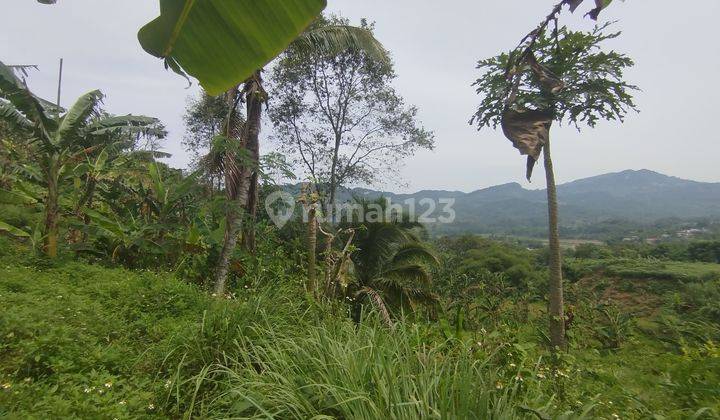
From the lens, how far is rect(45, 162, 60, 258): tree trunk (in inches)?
209

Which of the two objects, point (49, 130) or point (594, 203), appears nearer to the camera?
point (49, 130)

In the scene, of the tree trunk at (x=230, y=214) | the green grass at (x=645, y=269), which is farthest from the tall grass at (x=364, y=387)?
the green grass at (x=645, y=269)

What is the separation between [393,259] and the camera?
846cm

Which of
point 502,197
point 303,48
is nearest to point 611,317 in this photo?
point 303,48

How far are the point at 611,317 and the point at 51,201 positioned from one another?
44.9 ft

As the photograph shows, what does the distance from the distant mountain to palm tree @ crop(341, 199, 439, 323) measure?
71309mm

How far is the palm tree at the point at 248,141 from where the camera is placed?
5.07 metres

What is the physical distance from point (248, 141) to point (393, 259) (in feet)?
14.5

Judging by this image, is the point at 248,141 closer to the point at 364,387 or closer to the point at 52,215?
the point at 52,215

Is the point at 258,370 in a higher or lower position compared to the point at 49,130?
lower

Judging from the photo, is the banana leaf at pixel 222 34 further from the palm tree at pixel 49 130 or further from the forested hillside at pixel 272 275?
the palm tree at pixel 49 130

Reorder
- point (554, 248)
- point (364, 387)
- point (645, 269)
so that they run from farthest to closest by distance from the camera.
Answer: point (645, 269), point (554, 248), point (364, 387)

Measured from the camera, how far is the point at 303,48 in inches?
236

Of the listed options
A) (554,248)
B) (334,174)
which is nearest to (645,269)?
(554,248)
